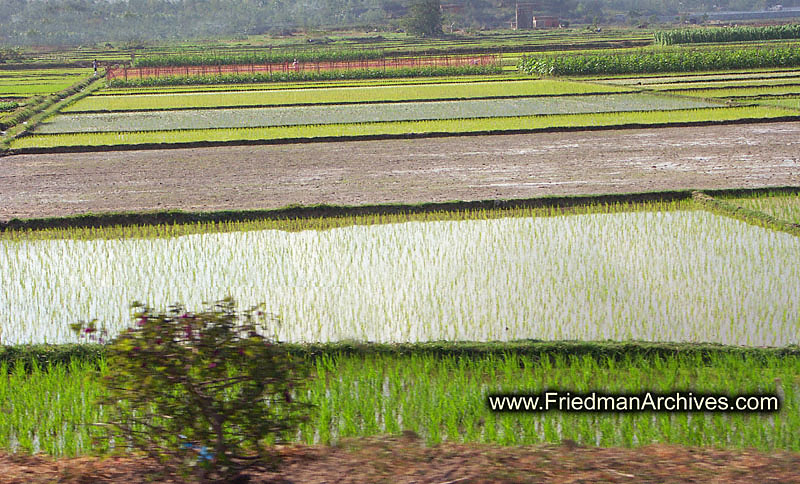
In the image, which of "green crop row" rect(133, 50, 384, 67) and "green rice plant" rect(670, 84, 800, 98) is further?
"green crop row" rect(133, 50, 384, 67)

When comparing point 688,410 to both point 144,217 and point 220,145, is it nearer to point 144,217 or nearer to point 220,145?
point 144,217

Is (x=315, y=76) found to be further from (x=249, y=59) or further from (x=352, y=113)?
(x=352, y=113)

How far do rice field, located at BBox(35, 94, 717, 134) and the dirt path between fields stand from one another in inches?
116

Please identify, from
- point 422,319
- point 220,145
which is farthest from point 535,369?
point 220,145

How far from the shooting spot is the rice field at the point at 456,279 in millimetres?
5793

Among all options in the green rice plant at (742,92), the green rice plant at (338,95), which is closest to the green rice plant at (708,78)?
the green rice plant at (338,95)

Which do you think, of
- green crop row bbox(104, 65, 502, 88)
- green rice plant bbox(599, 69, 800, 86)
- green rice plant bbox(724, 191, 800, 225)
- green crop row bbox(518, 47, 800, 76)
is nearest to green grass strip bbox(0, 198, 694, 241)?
green rice plant bbox(724, 191, 800, 225)

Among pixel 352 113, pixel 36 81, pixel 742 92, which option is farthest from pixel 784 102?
pixel 36 81

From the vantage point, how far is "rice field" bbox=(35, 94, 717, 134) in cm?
1736

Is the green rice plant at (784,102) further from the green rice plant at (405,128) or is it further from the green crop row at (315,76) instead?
the green crop row at (315,76)

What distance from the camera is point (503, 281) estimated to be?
682cm

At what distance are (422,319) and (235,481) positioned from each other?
2.84 m

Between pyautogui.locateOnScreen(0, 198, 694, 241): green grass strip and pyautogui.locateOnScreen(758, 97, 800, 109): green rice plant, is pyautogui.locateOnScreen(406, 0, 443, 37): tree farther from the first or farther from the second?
pyautogui.locateOnScreen(0, 198, 694, 241): green grass strip

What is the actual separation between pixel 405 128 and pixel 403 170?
398 cm
